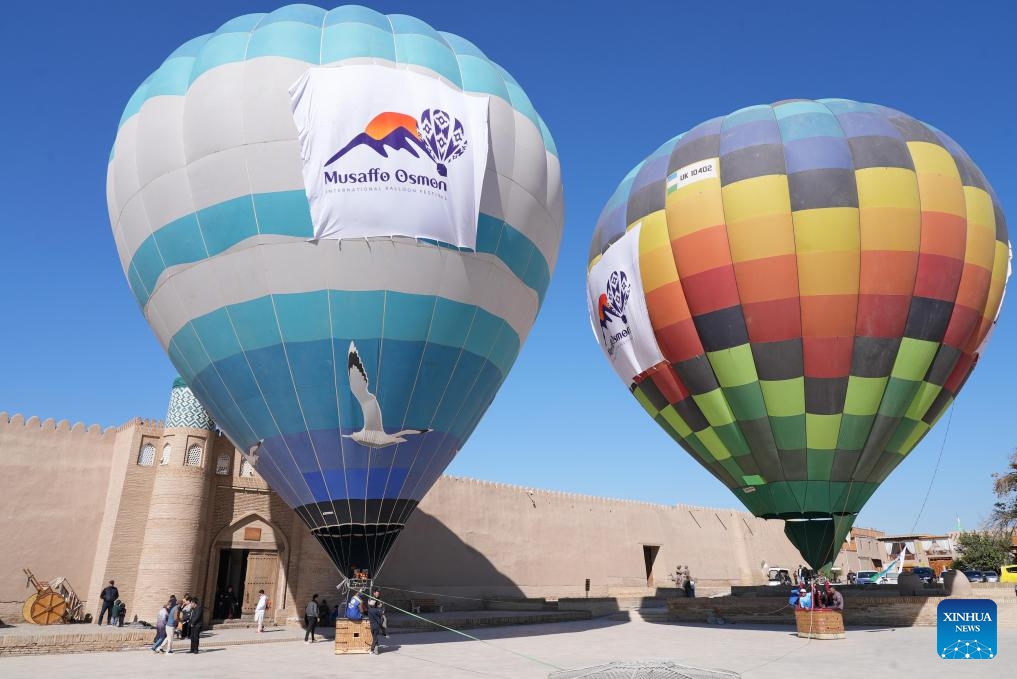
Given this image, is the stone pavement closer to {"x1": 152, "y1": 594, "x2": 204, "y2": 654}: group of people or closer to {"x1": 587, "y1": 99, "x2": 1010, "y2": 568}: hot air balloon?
{"x1": 152, "y1": 594, "x2": 204, "y2": 654}: group of people

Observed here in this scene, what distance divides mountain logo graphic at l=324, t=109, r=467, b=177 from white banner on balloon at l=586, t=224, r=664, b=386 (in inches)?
231

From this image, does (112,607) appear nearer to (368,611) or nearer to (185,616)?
(185,616)

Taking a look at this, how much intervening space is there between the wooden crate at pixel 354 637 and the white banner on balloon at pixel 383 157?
21.6ft

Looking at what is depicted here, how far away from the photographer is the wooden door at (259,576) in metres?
18.9

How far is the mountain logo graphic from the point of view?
1161cm

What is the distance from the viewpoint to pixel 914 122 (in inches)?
617

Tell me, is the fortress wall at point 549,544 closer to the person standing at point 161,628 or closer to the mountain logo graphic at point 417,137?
the person standing at point 161,628

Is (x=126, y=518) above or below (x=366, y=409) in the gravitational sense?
below

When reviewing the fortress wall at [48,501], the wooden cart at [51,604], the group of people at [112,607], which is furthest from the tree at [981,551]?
the wooden cart at [51,604]

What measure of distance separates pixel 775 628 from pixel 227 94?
16.0m

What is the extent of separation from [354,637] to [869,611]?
38.3ft

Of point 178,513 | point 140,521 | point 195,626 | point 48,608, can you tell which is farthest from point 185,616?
point 48,608

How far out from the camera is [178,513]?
18.0m

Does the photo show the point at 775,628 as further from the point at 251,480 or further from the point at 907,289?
the point at 251,480
